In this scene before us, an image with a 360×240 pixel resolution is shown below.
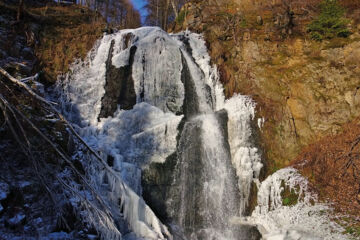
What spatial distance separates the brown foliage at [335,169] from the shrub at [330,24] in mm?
4804

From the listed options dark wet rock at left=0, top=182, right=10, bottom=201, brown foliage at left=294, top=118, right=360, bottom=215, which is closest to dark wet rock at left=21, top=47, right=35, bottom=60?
dark wet rock at left=0, top=182, right=10, bottom=201

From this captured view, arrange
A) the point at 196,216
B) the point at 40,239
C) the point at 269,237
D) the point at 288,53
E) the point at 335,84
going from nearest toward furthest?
the point at 40,239 → the point at 269,237 → the point at 196,216 → the point at 335,84 → the point at 288,53

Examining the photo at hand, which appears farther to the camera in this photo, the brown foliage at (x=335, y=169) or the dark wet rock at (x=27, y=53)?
the dark wet rock at (x=27, y=53)

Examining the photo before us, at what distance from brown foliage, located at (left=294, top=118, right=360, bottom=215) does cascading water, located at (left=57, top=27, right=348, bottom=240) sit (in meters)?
1.86

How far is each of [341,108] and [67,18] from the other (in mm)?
14767

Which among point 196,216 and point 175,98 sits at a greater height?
point 175,98

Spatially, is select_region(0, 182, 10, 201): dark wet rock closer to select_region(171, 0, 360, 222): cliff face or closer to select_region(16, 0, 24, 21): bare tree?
select_region(171, 0, 360, 222): cliff face

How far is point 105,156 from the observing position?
850 cm

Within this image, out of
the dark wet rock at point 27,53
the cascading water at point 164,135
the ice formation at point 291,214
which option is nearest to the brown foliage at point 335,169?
the ice formation at point 291,214

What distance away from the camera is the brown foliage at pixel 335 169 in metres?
8.14

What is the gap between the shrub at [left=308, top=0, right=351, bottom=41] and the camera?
12.4m

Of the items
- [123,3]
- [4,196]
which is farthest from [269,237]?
[123,3]

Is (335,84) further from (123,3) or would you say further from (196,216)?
(123,3)

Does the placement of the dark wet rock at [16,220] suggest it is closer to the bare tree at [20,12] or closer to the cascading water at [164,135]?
the cascading water at [164,135]
